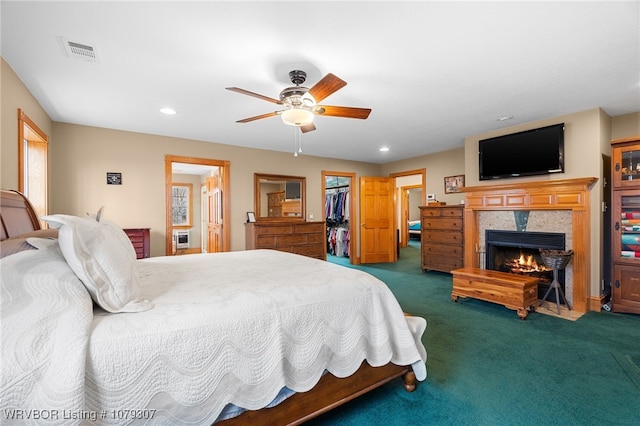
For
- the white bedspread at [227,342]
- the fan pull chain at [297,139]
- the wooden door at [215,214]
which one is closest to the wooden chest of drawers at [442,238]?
the fan pull chain at [297,139]

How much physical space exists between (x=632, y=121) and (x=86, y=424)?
5444 mm

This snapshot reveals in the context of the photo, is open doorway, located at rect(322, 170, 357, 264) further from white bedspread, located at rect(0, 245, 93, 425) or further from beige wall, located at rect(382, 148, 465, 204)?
white bedspread, located at rect(0, 245, 93, 425)

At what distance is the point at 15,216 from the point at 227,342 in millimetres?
1536

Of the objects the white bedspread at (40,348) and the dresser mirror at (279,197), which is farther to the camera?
the dresser mirror at (279,197)

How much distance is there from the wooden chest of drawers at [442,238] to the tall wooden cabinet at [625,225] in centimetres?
190

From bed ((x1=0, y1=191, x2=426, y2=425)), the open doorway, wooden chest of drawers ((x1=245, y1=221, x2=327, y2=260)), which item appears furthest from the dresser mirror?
bed ((x1=0, y1=191, x2=426, y2=425))

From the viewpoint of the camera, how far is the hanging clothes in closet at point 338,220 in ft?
24.0

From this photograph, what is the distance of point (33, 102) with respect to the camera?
2.84 metres

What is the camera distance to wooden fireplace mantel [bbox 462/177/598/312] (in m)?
3.24

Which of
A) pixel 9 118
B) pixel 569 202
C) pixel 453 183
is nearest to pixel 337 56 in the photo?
pixel 9 118

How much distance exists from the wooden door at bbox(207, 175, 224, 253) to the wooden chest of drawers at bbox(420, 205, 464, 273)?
12.4 ft

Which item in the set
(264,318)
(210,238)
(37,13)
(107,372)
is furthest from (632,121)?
(210,238)

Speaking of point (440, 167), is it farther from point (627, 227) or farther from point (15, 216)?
point (15, 216)

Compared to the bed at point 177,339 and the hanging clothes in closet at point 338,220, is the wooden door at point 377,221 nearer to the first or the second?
the hanging clothes in closet at point 338,220
